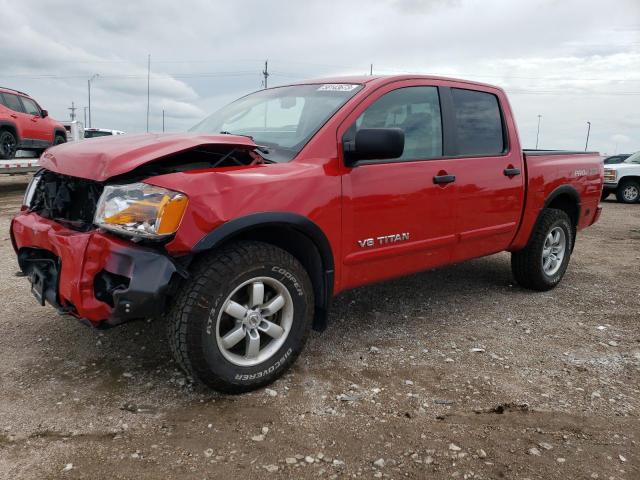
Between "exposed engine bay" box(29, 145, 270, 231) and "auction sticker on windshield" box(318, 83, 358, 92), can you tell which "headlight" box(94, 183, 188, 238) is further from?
"auction sticker on windshield" box(318, 83, 358, 92)

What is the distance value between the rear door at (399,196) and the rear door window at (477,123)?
26cm

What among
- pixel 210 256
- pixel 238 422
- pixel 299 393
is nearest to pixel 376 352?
pixel 299 393

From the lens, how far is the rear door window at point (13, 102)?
11500mm

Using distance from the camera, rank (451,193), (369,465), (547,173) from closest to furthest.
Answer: (369,465) → (451,193) → (547,173)

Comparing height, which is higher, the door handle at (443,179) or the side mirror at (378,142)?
the side mirror at (378,142)

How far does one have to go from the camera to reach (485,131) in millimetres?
4141

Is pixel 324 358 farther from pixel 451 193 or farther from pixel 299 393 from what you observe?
pixel 451 193

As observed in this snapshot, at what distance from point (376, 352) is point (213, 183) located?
5.27ft

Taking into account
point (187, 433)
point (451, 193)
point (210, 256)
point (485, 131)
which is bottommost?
point (187, 433)

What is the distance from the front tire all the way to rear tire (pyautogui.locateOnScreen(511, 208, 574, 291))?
2.64 metres

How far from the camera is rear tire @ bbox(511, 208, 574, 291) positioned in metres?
4.64

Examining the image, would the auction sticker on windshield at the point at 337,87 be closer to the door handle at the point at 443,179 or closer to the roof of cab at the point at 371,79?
the roof of cab at the point at 371,79

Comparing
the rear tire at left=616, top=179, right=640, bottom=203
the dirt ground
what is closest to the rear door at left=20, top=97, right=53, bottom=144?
the dirt ground

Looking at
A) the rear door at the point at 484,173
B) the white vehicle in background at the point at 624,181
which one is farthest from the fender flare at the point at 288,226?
the white vehicle in background at the point at 624,181
